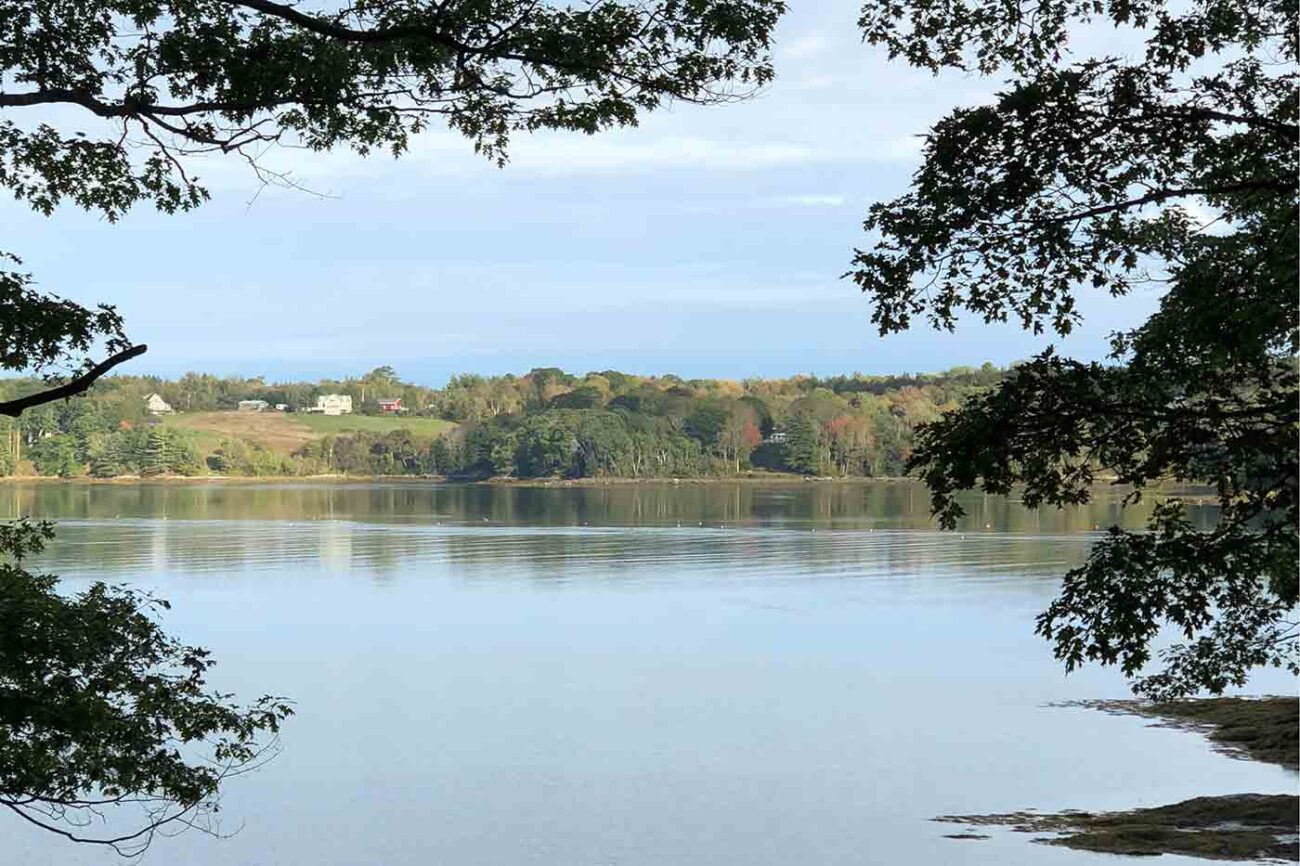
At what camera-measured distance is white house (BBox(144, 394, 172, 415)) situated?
148500 millimetres

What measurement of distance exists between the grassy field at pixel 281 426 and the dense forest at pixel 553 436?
251mm

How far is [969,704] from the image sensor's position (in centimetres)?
2408

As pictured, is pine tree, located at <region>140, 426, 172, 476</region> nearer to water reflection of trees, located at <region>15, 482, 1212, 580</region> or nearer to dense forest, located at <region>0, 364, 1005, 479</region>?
dense forest, located at <region>0, 364, 1005, 479</region>

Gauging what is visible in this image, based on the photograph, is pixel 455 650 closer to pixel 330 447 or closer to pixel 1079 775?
pixel 1079 775

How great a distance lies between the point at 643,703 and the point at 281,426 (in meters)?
131

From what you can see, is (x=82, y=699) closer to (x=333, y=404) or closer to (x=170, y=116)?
(x=170, y=116)

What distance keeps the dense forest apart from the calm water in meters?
73.6

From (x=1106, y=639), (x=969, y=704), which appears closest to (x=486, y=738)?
(x=969, y=704)

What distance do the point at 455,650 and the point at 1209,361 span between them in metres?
22.9

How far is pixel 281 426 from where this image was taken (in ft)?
494

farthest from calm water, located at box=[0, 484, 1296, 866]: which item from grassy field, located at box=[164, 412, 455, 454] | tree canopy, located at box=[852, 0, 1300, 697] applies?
grassy field, located at box=[164, 412, 455, 454]

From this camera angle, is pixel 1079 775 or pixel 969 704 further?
pixel 969 704

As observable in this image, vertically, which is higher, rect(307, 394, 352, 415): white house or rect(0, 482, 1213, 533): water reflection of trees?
rect(307, 394, 352, 415): white house

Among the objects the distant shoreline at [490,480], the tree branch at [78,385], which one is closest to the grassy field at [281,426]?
the distant shoreline at [490,480]
